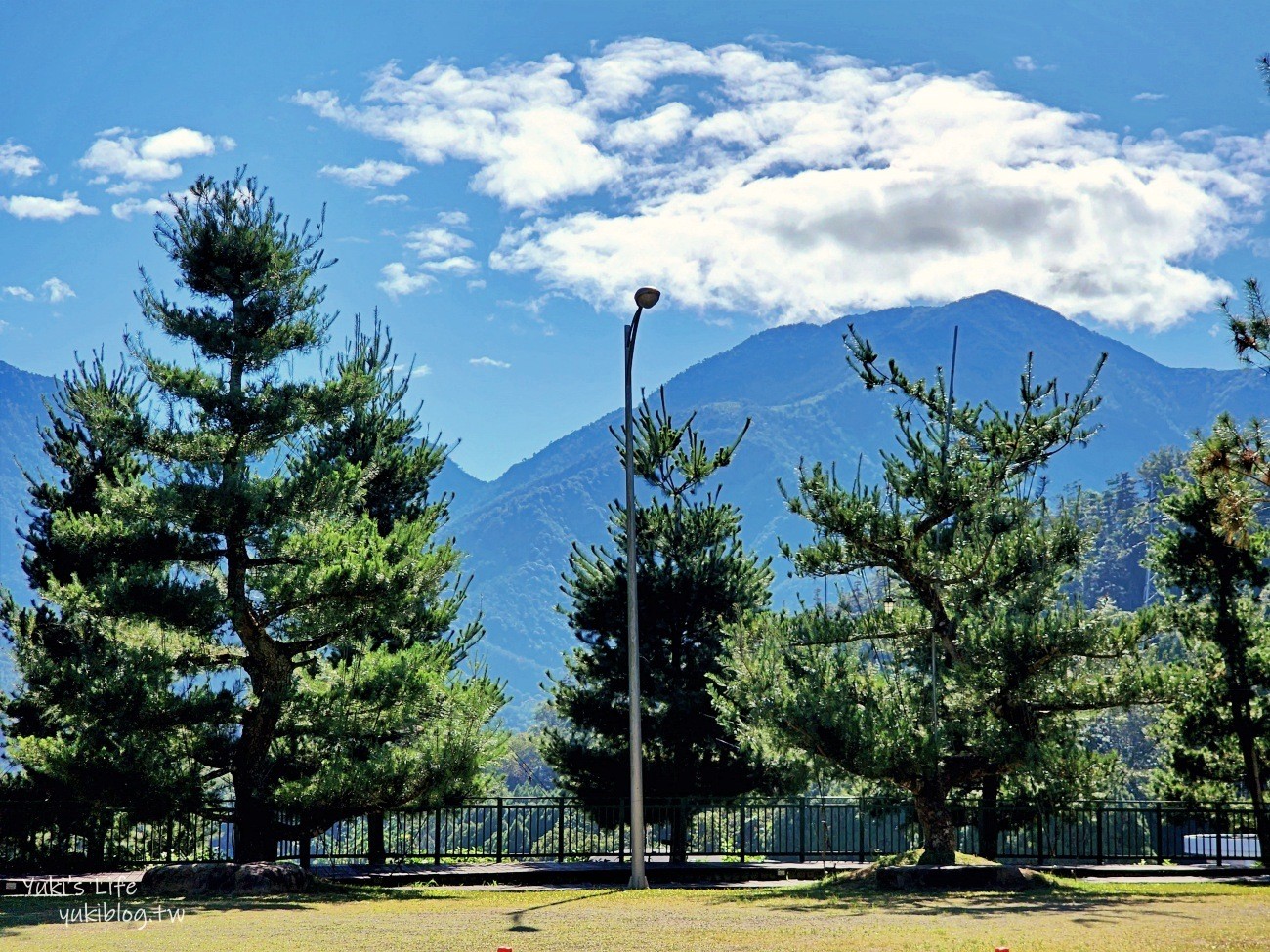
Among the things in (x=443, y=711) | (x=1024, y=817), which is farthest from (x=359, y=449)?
(x=1024, y=817)

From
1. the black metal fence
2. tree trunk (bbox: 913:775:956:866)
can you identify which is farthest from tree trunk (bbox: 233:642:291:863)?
tree trunk (bbox: 913:775:956:866)

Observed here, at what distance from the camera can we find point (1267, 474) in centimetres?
1562

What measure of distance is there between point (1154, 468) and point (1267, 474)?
7198 inches

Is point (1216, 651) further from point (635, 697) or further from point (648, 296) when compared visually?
point (648, 296)

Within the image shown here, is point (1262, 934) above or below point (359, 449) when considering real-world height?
below

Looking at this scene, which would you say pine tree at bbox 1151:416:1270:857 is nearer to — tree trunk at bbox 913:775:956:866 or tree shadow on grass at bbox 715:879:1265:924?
tree shadow on grass at bbox 715:879:1265:924

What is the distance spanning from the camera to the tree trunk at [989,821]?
29.5 m

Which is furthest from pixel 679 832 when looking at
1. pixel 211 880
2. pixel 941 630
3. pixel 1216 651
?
pixel 1216 651

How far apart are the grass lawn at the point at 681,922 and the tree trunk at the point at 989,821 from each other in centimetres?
658

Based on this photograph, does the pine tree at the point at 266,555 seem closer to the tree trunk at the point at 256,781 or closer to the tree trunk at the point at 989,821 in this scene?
the tree trunk at the point at 256,781

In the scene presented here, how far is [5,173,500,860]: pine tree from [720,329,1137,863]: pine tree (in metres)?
6.00

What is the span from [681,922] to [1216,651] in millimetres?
17838

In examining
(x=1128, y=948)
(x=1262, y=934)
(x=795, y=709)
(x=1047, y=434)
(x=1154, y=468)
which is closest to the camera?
(x=1128, y=948)

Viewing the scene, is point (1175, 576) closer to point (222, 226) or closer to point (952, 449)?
point (952, 449)
